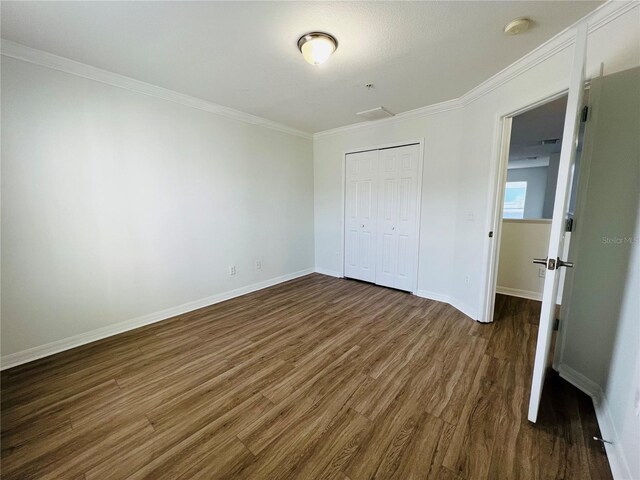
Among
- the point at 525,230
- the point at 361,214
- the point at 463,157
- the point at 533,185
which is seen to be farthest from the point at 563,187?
the point at 533,185

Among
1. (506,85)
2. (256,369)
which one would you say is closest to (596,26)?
(506,85)

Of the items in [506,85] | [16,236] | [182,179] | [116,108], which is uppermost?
[506,85]

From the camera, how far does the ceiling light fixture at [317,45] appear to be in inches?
71.0

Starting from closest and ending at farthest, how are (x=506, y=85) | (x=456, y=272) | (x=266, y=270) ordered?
(x=506, y=85) < (x=456, y=272) < (x=266, y=270)

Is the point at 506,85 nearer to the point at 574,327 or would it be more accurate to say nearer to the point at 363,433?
the point at 574,327

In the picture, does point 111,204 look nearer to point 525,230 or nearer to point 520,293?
point 525,230

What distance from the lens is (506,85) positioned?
2359mm

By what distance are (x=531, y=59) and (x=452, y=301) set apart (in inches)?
101

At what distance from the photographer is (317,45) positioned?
1.83 m

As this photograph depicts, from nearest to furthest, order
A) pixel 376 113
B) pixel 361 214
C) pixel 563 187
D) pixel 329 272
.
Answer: pixel 563 187, pixel 376 113, pixel 361 214, pixel 329 272

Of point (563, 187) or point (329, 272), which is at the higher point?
point (563, 187)

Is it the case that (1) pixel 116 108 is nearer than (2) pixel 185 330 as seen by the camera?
Yes

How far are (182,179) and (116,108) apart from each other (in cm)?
84

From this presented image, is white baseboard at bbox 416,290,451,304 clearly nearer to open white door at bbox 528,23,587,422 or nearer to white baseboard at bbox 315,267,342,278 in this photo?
white baseboard at bbox 315,267,342,278
